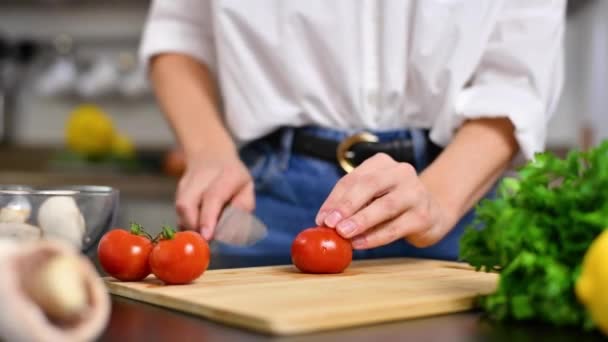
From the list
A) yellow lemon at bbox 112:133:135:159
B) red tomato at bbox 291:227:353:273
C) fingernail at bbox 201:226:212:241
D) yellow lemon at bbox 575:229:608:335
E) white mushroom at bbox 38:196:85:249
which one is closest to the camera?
yellow lemon at bbox 575:229:608:335

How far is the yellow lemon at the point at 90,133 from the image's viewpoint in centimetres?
284

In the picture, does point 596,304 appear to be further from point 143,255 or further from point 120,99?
point 120,99

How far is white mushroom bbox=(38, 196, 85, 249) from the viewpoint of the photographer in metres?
0.84

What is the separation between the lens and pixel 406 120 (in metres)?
1.29

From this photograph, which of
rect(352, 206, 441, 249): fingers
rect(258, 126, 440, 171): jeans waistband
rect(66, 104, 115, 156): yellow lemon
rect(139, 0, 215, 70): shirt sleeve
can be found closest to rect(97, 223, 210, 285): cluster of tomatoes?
rect(352, 206, 441, 249): fingers

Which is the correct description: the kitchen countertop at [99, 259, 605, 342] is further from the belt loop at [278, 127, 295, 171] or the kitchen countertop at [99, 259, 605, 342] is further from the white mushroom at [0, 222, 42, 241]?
the belt loop at [278, 127, 295, 171]

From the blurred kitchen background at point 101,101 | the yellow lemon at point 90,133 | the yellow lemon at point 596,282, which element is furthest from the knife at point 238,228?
the yellow lemon at point 90,133

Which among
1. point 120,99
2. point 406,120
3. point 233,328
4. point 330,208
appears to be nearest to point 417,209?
point 330,208

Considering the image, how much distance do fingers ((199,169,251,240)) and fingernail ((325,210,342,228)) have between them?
23 cm

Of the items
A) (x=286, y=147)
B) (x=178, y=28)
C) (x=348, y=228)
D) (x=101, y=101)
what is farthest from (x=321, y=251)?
(x=101, y=101)

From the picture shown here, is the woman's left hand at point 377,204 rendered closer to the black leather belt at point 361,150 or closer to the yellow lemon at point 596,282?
the black leather belt at point 361,150

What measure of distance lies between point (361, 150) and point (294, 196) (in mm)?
131

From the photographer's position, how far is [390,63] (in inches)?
49.8

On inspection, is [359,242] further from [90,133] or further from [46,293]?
[90,133]
